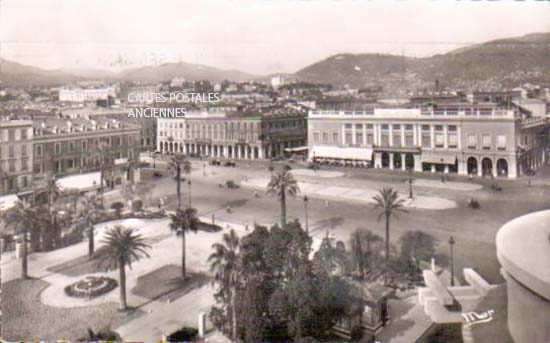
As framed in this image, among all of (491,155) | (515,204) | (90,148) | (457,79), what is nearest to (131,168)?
(90,148)

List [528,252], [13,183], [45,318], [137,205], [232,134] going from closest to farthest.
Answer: [528,252], [45,318], [13,183], [137,205], [232,134]

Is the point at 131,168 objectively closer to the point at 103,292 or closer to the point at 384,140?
the point at 103,292

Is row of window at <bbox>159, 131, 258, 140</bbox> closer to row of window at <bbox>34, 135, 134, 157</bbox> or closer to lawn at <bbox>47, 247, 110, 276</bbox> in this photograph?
row of window at <bbox>34, 135, 134, 157</bbox>

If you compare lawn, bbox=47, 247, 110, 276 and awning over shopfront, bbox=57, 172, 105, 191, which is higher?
awning over shopfront, bbox=57, 172, 105, 191

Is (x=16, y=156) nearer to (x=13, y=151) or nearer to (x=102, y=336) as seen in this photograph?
(x=13, y=151)

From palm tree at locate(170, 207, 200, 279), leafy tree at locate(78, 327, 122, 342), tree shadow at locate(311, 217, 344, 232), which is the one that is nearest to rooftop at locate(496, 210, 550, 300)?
tree shadow at locate(311, 217, 344, 232)

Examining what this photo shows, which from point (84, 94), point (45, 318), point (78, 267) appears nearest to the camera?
point (45, 318)

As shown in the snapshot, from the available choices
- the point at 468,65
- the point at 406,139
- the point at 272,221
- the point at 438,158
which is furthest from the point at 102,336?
the point at 468,65
